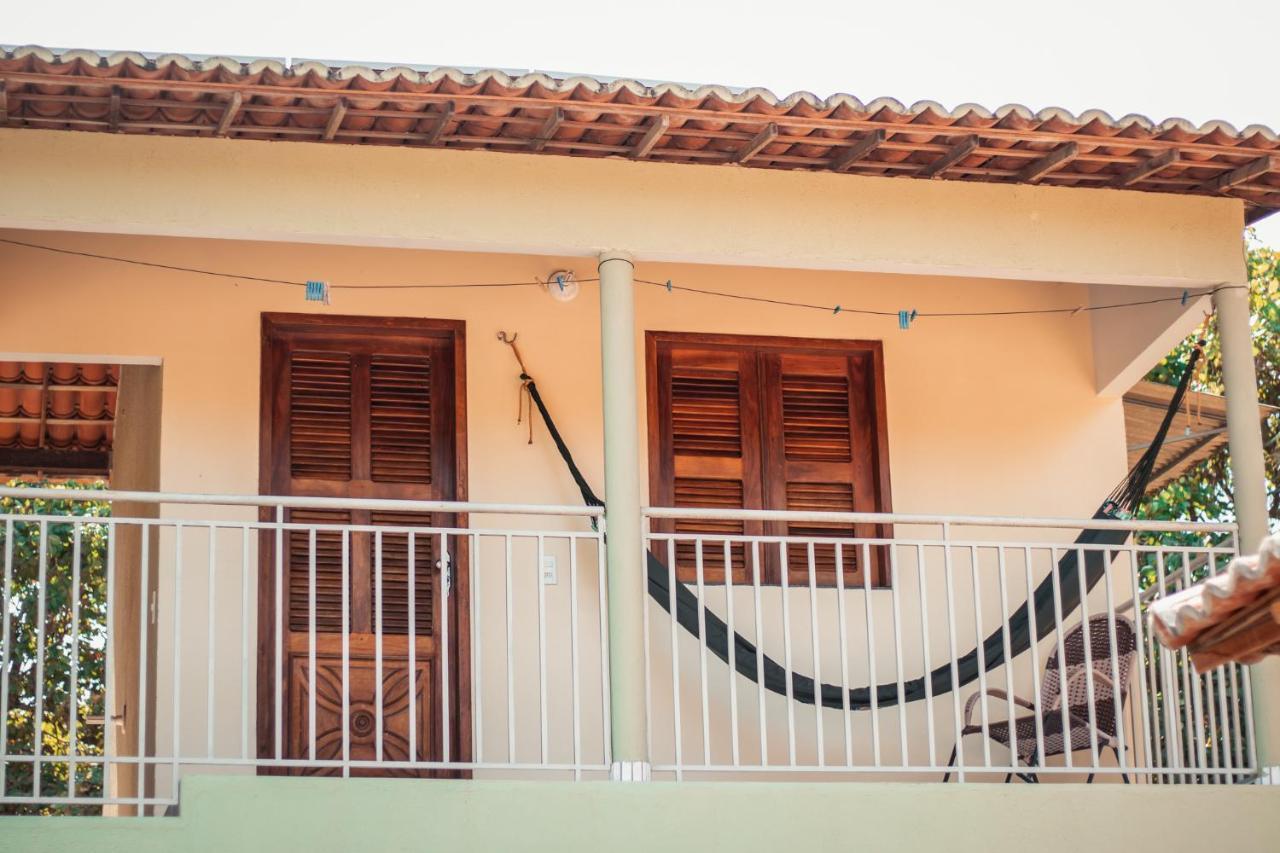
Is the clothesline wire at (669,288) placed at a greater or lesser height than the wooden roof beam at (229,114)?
lesser

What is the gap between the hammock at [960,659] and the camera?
23.0 feet

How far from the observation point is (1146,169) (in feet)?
22.7

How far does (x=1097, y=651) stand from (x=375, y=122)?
387 cm

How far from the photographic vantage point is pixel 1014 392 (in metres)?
8.55

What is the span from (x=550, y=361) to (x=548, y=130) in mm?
1883

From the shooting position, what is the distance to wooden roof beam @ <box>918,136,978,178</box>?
6586 mm

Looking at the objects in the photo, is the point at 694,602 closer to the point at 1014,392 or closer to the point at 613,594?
the point at 613,594

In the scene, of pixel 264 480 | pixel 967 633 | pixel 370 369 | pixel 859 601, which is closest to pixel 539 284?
pixel 370 369

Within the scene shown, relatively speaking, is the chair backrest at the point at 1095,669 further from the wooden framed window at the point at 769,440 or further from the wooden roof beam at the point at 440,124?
the wooden roof beam at the point at 440,124

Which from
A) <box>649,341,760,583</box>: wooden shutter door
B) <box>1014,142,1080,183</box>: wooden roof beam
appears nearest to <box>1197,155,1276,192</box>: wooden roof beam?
<box>1014,142,1080,183</box>: wooden roof beam

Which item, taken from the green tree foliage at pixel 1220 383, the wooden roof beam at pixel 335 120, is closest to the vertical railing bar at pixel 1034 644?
the wooden roof beam at pixel 335 120

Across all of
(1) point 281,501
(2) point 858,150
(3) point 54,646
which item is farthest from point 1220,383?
(3) point 54,646

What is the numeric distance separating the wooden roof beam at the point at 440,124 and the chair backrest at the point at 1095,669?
Answer: 10.8 feet

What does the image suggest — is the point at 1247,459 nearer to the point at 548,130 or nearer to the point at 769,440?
the point at 769,440
